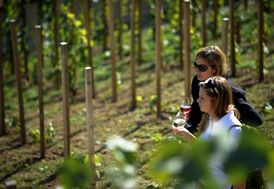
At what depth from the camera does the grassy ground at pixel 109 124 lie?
5.16 meters

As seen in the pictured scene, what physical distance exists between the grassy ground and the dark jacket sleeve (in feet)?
4.01

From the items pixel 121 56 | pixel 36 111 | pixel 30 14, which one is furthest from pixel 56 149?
pixel 30 14

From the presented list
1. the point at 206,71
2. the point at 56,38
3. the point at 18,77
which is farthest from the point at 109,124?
the point at 206,71

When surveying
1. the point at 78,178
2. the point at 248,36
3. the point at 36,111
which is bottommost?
the point at 36,111

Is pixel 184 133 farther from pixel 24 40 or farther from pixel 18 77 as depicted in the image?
pixel 24 40

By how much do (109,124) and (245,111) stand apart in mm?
2981

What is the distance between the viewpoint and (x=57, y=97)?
7898 mm

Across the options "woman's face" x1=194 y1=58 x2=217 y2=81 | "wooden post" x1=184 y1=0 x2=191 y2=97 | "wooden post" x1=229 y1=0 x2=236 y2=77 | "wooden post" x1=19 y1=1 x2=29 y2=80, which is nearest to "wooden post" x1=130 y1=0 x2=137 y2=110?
"wooden post" x1=184 y1=0 x2=191 y2=97

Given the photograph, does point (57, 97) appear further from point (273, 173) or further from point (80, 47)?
point (273, 173)

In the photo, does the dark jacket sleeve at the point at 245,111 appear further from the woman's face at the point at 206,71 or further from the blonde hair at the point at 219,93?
the blonde hair at the point at 219,93

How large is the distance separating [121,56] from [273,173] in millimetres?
8290

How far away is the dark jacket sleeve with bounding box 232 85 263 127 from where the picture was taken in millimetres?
3553

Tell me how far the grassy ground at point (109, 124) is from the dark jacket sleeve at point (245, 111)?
1223 mm

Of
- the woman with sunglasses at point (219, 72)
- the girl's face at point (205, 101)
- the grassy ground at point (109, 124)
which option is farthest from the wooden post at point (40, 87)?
the girl's face at point (205, 101)
